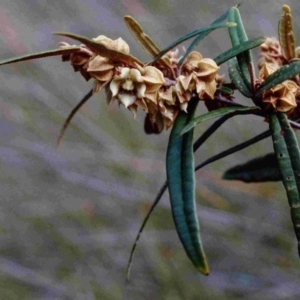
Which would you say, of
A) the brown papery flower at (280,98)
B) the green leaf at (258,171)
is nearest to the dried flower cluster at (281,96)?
the brown papery flower at (280,98)

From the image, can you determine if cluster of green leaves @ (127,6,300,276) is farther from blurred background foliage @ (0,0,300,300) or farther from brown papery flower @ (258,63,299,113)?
blurred background foliage @ (0,0,300,300)

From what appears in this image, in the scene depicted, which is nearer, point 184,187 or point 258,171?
point 184,187

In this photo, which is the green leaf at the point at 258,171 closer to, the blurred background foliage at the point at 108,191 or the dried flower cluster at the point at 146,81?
the dried flower cluster at the point at 146,81

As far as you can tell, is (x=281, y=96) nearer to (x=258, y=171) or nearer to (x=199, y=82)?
(x=199, y=82)

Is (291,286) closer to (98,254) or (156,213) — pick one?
(156,213)

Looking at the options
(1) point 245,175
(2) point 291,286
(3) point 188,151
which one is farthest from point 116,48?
(2) point 291,286

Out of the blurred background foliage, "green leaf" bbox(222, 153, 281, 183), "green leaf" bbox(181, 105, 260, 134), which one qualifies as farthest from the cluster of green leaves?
the blurred background foliage

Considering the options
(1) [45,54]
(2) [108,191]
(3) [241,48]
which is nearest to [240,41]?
(3) [241,48]
